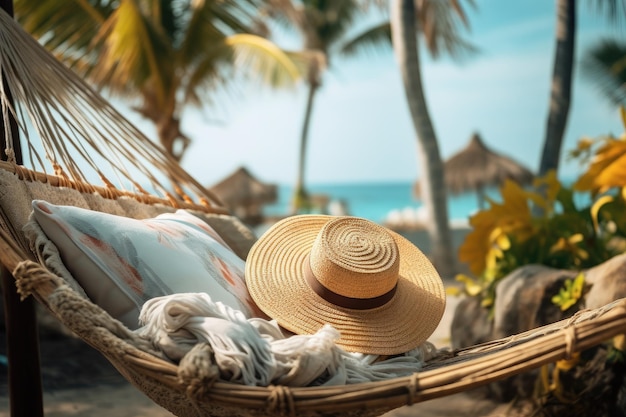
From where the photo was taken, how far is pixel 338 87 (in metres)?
38.7

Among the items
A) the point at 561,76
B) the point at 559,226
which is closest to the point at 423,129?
the point at 561,76

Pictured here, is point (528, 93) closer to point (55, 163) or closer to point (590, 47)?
point (590, 47)

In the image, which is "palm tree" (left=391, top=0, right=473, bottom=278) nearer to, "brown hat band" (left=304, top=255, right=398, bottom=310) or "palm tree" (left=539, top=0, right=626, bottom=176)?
"palm tree" (left=539, top=0, right=626, bottom=176)

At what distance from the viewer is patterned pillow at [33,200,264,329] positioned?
128 cm

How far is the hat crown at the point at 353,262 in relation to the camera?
1.46 metres

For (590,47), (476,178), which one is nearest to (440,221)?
(476,178)

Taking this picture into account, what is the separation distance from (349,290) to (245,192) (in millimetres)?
10696

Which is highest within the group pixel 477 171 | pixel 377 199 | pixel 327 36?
pixel 327 36

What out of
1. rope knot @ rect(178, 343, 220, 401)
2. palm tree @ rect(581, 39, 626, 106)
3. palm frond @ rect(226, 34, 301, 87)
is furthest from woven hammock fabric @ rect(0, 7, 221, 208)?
palm tree @ rect(581, 39, 626, 106)

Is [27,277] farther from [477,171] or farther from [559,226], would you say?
[477,171]

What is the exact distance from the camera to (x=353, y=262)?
4.84ft

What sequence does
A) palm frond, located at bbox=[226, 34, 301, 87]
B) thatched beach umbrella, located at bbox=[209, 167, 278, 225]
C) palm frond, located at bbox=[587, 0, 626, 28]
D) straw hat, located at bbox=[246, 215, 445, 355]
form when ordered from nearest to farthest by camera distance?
straw hat, located at bbox=[246, 215, 445, 355], palm frond, located at bbox=[587, 0, 626, 28], palm frond, located at bbox=[226, 34, 301, 87], thatched beach umbrella, located at bbox=[209, 167, 278, 225]

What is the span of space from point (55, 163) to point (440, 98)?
3533 centimetres

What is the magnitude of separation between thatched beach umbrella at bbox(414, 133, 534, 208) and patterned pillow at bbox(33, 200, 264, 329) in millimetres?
9752
